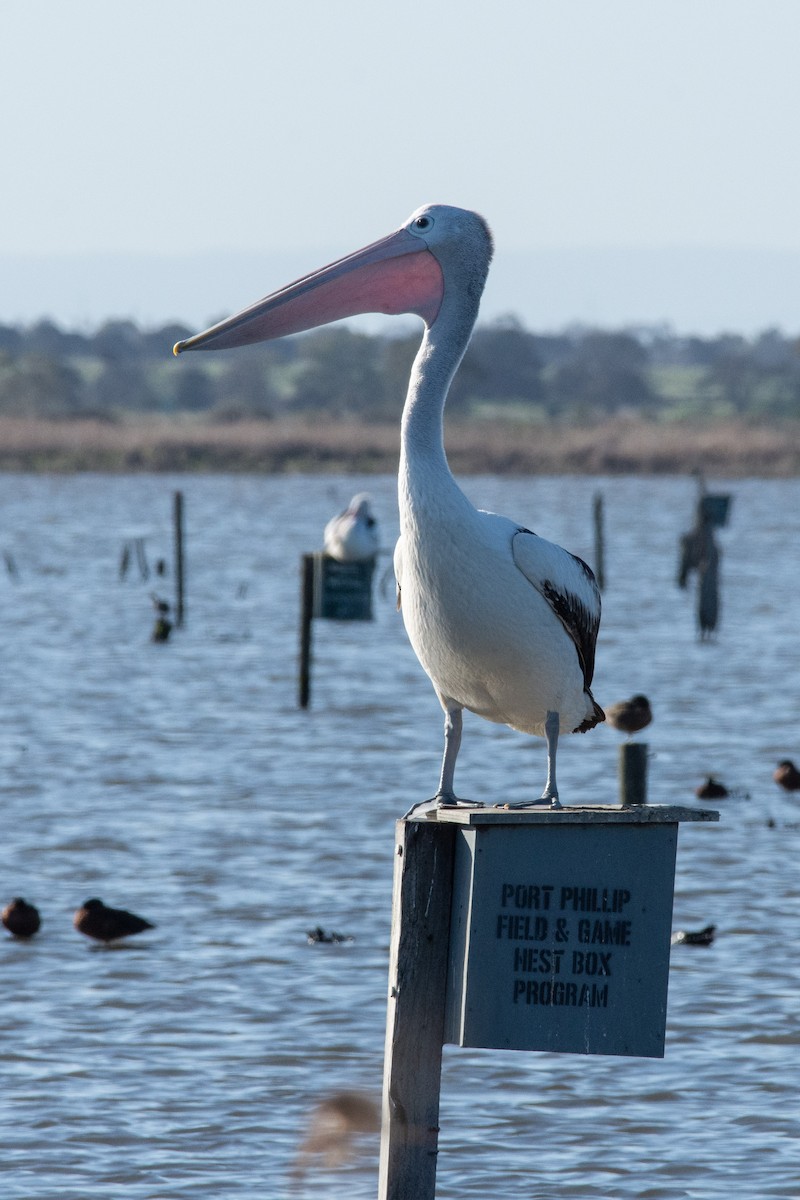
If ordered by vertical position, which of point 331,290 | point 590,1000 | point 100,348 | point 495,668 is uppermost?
point 100,348

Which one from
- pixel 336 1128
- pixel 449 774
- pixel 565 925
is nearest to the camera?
pixel 565 925

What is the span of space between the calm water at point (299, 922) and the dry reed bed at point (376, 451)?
35613 mm

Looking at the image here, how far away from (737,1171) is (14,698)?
13436 millimetres

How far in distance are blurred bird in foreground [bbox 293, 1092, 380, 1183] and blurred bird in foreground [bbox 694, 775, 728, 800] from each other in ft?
17.8

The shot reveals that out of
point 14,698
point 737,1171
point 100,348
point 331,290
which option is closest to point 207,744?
point 14,698

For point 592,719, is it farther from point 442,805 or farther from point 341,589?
point 341,589

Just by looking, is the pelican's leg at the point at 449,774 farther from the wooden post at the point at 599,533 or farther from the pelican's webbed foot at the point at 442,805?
the wooden post at the point at 599,533

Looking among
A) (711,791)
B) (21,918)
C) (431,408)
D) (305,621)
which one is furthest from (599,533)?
(431,408)

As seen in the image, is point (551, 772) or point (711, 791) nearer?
point (551, 772)

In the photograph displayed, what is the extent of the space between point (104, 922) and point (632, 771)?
8.30 ft

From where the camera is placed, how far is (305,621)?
17.0 m

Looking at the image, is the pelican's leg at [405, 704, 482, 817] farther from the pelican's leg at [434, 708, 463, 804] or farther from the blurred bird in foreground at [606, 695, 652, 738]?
the blurred bird in foreground at [606, 695, 652, 738]

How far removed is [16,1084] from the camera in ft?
25.5

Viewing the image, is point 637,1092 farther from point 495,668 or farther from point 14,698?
point 14,698
